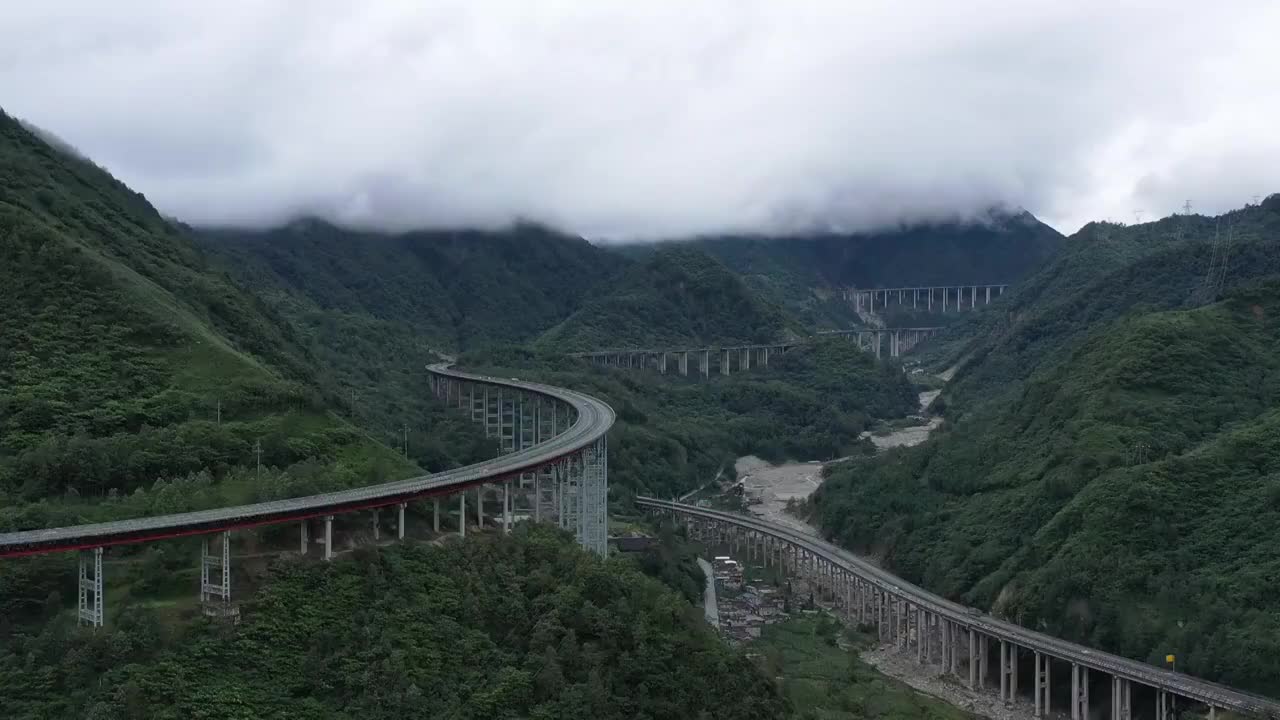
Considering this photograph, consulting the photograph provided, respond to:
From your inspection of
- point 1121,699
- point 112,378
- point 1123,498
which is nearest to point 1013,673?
point 1121,699

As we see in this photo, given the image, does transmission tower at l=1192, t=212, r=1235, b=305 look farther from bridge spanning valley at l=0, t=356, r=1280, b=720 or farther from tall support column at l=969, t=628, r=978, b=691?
tall support column at l=969, t=628, r=978, b=691

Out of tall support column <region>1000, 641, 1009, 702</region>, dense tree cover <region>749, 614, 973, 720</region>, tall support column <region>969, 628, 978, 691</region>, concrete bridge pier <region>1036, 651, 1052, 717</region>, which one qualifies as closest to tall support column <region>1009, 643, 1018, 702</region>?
tall support column <region>1000, 641, 1009, 702</region>

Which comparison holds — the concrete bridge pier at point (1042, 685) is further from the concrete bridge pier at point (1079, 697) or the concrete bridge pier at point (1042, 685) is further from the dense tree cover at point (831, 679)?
the dense tree cover at point (831, 679)

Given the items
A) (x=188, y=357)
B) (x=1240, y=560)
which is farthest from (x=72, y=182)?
(x=1240, y=560)

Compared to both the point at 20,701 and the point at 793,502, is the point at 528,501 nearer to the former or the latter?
the point at 793,502

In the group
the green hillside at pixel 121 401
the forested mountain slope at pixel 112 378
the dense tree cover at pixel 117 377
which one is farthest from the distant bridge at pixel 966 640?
the forested mountain slope at pixel 112 378
